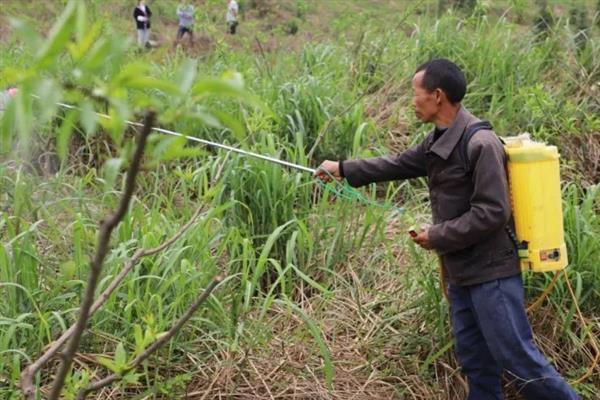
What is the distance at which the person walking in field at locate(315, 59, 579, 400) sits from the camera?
2.50 m

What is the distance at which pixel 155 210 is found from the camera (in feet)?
10.9

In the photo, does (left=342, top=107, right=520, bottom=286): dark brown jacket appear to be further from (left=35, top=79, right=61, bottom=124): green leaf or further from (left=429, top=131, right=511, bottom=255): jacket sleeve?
(left=35, top=79, right=61, bottom=124): green leaf

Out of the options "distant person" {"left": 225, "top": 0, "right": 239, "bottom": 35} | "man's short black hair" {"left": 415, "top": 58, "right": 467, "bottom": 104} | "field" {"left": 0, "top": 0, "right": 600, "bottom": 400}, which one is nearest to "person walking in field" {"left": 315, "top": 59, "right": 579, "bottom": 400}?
"man's short black hair" {"left": 415, "top": 58, "right": 467, "bottom": 104}

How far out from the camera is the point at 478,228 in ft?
8.20

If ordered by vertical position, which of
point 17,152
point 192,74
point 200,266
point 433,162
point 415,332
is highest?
point 192,74

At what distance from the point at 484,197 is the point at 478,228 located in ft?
0.35

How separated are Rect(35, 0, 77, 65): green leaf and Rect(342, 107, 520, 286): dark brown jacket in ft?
6.29

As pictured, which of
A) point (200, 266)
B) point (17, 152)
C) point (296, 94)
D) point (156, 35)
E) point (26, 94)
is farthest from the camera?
point (156, 35)

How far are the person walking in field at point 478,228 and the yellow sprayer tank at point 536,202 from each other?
0.05 meters

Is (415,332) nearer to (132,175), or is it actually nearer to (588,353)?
(588,353)

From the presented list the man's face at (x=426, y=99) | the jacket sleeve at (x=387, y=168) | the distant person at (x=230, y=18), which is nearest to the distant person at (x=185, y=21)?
Result: the distant person at (x=230, y=18)

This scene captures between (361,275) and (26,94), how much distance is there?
113 inches

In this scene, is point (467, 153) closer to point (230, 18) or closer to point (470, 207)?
point (470, 207)

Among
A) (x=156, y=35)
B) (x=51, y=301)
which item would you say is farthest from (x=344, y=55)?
(x=156, y=35)
